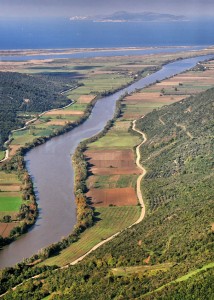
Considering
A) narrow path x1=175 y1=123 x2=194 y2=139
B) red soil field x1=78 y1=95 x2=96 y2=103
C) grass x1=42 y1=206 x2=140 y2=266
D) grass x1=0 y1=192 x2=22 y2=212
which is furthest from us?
red soil field x1=78 y1=95 x2=96 y2=103

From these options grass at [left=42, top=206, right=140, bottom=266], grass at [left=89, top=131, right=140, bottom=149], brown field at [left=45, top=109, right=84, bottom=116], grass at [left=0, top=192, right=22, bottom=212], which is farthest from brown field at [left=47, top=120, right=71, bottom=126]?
grass at [left=42, top=206, right=140, bottom=266]

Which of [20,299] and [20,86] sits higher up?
[20,86]

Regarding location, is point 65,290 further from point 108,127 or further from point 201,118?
point 108,127

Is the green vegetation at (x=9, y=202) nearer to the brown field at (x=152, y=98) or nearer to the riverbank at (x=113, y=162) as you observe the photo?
the riverbank at (x=113, y=162)

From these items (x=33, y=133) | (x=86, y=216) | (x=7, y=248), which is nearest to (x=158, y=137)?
(x=33, y=133)

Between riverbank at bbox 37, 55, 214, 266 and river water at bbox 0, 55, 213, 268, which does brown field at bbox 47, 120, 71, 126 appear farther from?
riverbank at bbox 37, 55, 214, 266

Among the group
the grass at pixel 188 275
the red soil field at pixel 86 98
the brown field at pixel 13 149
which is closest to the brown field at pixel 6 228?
the grass at pixel 188 275

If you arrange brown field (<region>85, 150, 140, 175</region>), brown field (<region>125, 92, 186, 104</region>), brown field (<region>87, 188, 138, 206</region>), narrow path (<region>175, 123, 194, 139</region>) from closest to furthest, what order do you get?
brown field (<region>87, 188, 138, 206</region>) → brown field (<region>85, 150, 140, 175</region>) → narrow path (<region>175, 123, 194, 139</region>) → brown field (<region>125, 92, 186, 104</region>)
